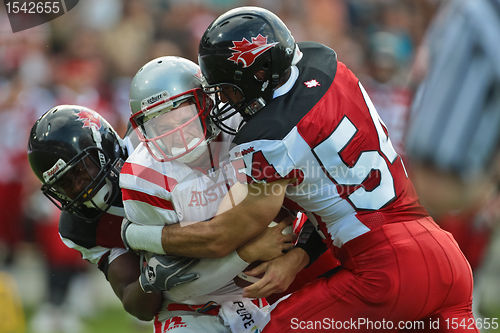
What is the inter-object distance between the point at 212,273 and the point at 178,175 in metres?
0.45

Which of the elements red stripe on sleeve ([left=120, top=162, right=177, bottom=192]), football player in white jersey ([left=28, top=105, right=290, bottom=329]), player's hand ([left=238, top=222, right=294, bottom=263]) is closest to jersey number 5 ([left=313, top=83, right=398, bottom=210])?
player's hand ([left=238, top=222, right=294, bottom=263])

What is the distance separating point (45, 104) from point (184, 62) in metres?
4.85

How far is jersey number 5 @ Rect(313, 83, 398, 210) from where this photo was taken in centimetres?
282

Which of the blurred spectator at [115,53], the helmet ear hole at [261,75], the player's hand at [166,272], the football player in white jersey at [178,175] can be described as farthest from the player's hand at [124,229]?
the blurred spectator at [115,53]

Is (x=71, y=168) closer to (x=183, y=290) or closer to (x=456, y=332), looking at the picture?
(x=183, y=290)

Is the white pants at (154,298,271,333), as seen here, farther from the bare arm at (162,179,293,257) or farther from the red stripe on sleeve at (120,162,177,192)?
the red stripe on sleeve at (120,162,177,192)

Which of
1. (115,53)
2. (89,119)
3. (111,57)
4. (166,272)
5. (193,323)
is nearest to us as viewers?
(166,272)

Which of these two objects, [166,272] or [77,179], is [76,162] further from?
[166,272]

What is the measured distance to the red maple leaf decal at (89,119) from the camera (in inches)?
133

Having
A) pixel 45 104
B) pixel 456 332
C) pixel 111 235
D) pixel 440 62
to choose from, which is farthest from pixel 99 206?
pixel 45 104

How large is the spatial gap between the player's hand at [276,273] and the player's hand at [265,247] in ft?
0.11

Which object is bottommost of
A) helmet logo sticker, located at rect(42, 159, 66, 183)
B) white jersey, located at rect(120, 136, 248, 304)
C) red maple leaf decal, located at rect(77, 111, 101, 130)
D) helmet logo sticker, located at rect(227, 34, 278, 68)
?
white jersey, located at rect(120, 136, 248, 304)

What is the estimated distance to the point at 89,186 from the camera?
129 inches

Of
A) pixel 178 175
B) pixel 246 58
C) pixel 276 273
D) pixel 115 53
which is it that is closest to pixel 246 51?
pixel 246 58
